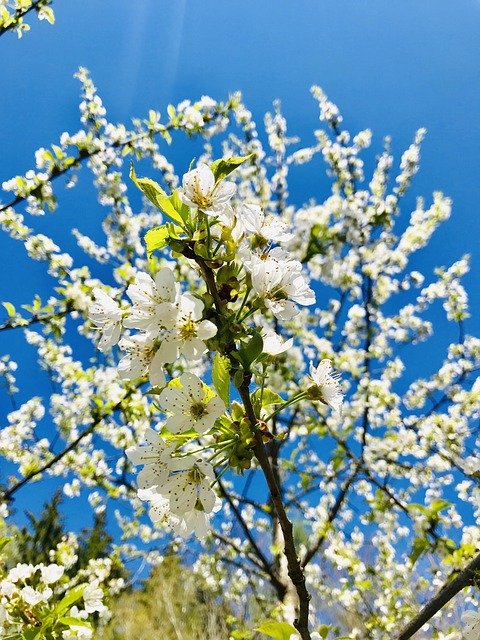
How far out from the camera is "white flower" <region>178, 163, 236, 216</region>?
98 centimetres

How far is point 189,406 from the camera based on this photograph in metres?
0.96

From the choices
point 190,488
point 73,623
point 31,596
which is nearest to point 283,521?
point 190,488

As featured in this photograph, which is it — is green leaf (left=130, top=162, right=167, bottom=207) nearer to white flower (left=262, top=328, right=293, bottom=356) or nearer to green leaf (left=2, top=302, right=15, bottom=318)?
white flower (left=262, top=328, right=293, bottom=356)

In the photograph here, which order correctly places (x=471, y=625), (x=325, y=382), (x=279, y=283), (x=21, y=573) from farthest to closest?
(x=21, y=573)
(x=471, y=625)
(x=325, y=382)
(x=279, y=283)

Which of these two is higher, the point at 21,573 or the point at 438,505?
the point at 438,505

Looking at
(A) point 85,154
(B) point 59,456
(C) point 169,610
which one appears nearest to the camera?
(B) point 59,456

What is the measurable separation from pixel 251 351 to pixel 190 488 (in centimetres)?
35

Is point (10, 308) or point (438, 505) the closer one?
point (438, 505)

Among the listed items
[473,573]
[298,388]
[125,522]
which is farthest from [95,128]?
[125,522]

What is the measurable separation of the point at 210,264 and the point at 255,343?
8.1 inches

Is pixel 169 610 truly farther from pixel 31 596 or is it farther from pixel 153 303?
pixel 153 303

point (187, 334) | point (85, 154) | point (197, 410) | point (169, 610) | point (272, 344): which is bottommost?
point (197, 410)

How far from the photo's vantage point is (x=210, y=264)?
956 millimetres

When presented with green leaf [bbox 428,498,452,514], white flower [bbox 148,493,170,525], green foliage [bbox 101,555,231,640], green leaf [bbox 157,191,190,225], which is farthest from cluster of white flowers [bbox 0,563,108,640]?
green foliage [bbox 101,555,231,640]
